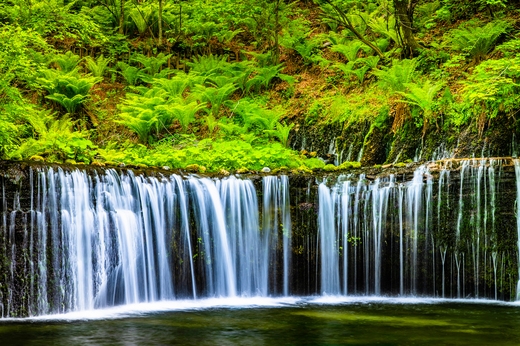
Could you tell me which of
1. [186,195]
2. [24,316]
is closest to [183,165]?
[186,195]

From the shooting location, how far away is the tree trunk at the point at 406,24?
1560 cm

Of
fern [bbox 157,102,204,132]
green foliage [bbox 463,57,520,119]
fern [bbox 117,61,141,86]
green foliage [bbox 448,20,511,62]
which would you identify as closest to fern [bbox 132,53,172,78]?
fern [bbox 117,61,141,86]

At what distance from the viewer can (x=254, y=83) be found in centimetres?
1784

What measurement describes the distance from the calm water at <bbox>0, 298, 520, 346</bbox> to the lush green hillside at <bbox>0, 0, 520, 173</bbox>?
3.50 metres

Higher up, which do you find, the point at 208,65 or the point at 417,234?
the point at 208,65

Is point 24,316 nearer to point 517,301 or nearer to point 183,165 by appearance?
point 183,165

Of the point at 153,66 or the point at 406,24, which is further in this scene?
the point at 153,66

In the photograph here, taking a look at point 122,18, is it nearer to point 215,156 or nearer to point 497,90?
point 215,156

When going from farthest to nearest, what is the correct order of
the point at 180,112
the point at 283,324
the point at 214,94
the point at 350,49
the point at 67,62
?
the point at 67,62, the point at 350,49, the point at 214,94, the point at 180,112, the point at 283,324

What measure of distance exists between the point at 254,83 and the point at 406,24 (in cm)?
466

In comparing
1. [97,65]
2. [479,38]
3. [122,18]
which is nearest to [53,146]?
[97,65]

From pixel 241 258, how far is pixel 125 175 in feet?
8.58

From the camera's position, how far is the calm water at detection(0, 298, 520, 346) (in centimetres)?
684

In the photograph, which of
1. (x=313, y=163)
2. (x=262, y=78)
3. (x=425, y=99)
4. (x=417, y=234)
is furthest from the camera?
(x=262, y=78)
